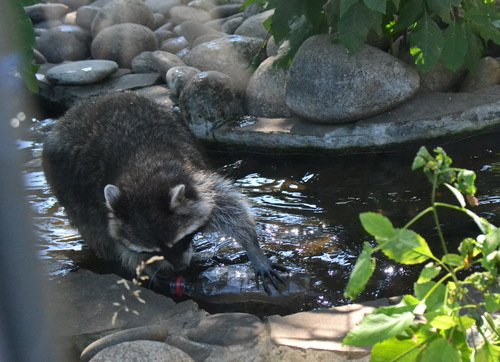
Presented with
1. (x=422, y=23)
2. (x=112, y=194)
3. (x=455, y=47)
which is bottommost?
(x=112, y=194)

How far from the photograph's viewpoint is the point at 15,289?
1152 millimetres

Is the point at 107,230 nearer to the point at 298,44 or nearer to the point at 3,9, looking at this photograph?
the point at 298,44

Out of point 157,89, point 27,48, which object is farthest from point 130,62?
point 27,48

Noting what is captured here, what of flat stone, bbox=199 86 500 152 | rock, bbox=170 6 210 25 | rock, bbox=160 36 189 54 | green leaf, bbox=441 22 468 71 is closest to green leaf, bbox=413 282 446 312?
green leaf, bbox=441 22 468 71

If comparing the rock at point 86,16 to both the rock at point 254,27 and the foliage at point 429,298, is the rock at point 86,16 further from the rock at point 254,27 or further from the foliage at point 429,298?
the foliage at point 429,298

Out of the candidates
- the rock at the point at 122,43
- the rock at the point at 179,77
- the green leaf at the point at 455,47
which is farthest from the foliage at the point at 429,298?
the rock at the point at 122,43

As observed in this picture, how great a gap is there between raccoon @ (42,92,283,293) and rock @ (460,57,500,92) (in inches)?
109

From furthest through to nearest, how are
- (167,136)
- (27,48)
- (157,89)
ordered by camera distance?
(157,89)
(167,136)
(27,48)

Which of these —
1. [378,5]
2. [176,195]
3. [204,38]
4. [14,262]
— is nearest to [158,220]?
[176,195]

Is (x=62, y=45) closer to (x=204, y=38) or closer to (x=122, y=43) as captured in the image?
(x=122, y=43)

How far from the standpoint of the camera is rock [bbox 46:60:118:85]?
874 centimetres

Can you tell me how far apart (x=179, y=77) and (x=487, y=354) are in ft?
20.3

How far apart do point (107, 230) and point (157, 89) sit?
12.8ft

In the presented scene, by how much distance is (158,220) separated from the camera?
3992 millimetres
